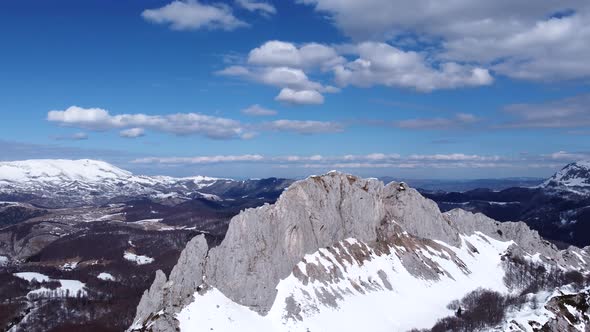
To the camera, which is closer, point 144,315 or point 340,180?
point 144,315

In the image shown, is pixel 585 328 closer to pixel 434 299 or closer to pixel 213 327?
pixel 434 299

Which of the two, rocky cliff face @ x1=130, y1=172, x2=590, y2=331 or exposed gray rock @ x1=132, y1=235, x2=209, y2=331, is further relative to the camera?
rocky cliff face @ x1=130, y1=172, x2=590, y2=331

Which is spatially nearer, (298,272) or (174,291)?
(174,291)

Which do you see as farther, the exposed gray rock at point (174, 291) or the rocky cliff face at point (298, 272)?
the rocky cliff face at point (298, 272)

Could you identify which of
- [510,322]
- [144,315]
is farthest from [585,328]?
[144,315]

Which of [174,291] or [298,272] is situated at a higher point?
[298,272]

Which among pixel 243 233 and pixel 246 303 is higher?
pixel 243 233

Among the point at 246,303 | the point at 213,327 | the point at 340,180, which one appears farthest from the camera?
the point at 340,180

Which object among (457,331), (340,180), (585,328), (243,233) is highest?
(340,180)
